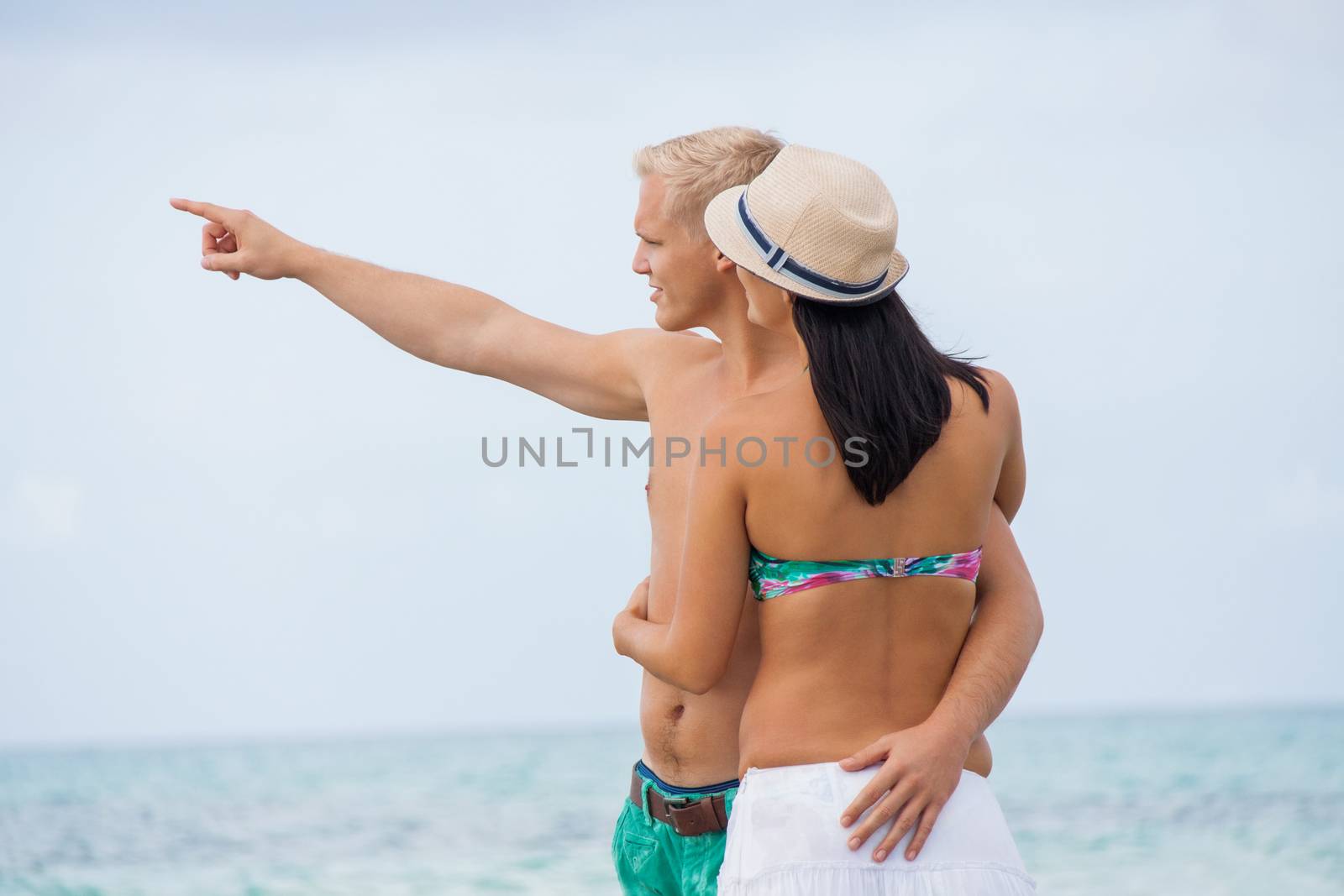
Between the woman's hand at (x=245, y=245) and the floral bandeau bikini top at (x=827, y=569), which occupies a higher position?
the woman's hand at (x=245, y=245)

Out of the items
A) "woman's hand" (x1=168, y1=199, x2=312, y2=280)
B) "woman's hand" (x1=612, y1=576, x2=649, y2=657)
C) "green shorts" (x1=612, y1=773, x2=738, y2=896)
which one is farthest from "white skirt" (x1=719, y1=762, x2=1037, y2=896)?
"woman's hand" (x1=168, y1=199, x2=312, y2=280)

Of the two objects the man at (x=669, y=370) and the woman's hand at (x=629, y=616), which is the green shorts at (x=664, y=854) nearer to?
the man at (x=669, y=370)

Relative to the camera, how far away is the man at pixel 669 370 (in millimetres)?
2037

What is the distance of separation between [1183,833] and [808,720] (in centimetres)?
919

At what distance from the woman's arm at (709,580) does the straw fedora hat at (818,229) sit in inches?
9.3

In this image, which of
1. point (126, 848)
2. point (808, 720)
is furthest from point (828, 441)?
point (126, 848)

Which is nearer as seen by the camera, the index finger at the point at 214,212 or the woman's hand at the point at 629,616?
the woman's hand at the point at 629,616

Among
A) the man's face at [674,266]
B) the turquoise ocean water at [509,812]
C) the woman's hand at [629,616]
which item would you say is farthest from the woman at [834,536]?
the turquoise ocean water at [509,812]

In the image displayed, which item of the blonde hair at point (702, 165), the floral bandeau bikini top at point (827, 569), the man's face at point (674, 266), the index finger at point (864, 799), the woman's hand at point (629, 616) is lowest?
the index finger at point (864, 799)

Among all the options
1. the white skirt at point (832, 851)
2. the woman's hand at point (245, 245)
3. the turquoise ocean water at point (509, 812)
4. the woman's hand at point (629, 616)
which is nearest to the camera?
the white skirt at point (832, 851)

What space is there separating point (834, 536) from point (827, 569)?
5 cm

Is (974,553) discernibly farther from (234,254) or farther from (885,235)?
(234,254)

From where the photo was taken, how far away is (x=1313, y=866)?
8477 millimetres

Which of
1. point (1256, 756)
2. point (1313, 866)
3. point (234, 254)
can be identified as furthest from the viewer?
point (1256, 756)
